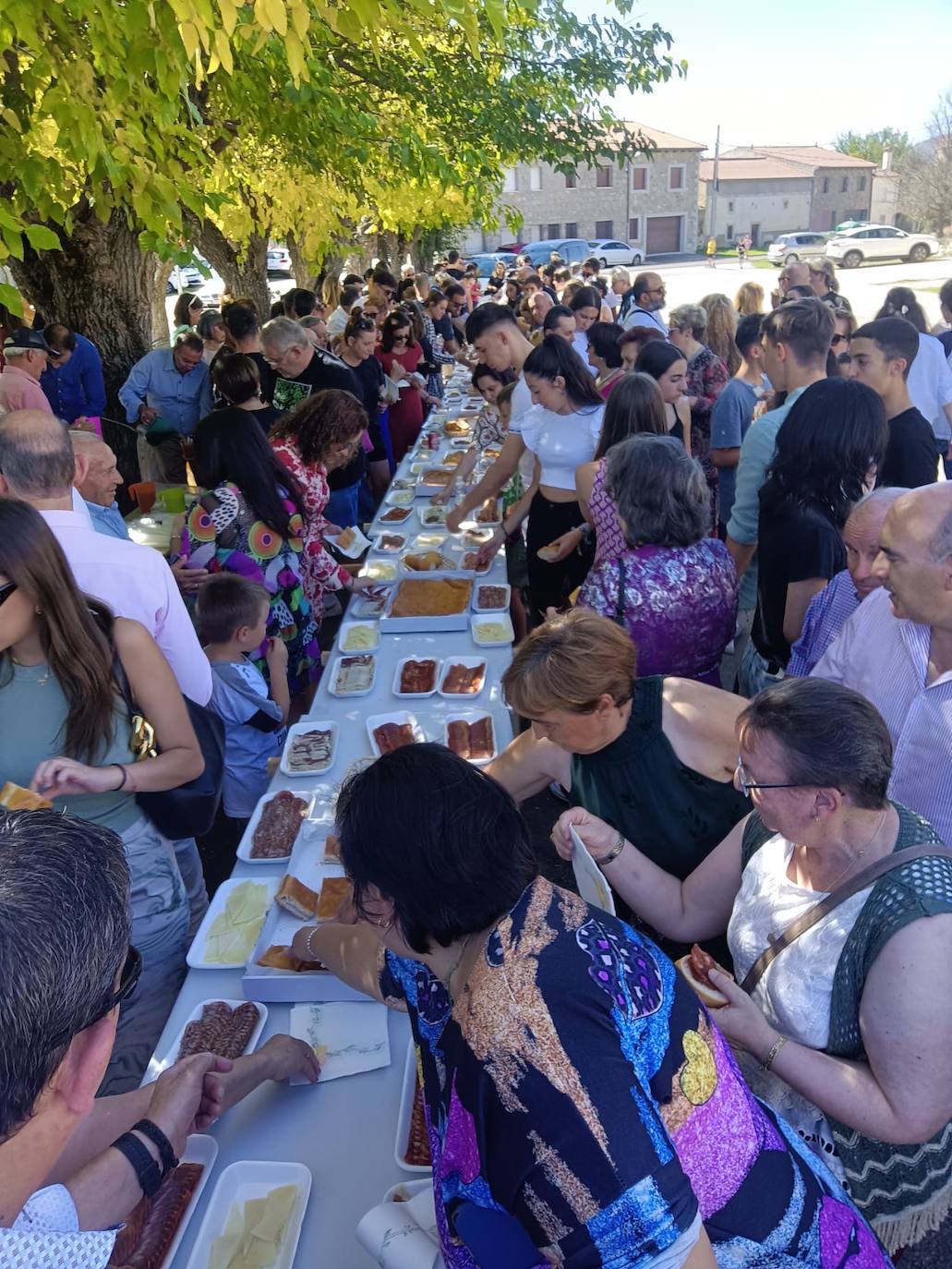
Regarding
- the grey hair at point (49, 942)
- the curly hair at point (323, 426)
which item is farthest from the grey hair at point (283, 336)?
the grey hair at point (49, 942)

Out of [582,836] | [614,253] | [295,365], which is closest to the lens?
[582,836]

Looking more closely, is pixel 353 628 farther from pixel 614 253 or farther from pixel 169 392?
pixel 614 253

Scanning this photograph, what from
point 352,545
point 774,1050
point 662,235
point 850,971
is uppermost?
point 662,235

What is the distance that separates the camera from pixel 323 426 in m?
4.09

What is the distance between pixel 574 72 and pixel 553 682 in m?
7.22

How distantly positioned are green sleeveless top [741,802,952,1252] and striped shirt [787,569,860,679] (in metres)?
1.04

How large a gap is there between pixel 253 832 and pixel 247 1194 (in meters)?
1.14

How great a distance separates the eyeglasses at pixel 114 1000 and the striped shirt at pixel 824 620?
2080mm

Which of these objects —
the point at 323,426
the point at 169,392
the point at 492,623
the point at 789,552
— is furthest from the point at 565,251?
the point at 789,552

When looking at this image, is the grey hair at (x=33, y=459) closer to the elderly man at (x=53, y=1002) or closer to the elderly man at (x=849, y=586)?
the elderly man at (x=53, y=1002)

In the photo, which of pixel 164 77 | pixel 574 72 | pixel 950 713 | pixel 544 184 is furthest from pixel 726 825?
pixel 544 184

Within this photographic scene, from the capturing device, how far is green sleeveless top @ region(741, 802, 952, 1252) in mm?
1523

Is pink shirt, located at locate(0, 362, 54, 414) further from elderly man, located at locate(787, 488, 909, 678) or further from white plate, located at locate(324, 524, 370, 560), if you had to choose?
elderly man, located at locate(787, 488, 909, 678)

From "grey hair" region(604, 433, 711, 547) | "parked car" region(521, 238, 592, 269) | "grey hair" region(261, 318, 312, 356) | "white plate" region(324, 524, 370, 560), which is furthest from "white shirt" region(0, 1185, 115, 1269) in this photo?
"parked car" region(521, 238, 592, 269)
